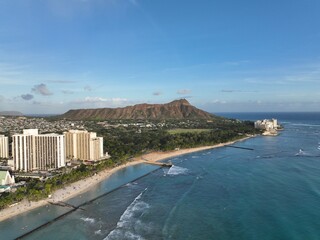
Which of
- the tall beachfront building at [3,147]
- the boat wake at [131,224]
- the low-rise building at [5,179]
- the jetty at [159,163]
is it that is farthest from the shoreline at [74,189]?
the tall beachfront building at [3,147]

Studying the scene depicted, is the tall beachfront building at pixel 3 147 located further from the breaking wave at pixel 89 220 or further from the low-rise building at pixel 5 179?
the breaking wave at pixel 89 220

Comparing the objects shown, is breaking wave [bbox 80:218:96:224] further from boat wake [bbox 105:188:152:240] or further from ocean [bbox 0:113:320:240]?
boat wake [bbox 105:188:152:240]

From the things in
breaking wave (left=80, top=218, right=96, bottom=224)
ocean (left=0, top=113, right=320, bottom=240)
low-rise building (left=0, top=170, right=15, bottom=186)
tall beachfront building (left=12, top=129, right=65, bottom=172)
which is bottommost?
breaking wave (left=80, top=218, right=96, bottom=224)

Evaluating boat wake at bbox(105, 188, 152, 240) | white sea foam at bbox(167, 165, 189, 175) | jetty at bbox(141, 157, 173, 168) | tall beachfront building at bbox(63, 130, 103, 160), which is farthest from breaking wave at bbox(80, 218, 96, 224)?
tall beachfront building at bbox(63, 130, 103, 160)

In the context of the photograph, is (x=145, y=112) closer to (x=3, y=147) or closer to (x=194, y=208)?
(x=3, y=147)

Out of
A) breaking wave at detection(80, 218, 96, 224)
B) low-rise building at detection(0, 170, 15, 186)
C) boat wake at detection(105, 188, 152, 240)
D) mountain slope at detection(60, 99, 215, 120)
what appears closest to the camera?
boat wake at detection(105, 188, 152, 240)

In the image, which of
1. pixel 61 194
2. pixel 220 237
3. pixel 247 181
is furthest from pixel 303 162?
pixel 61 194
